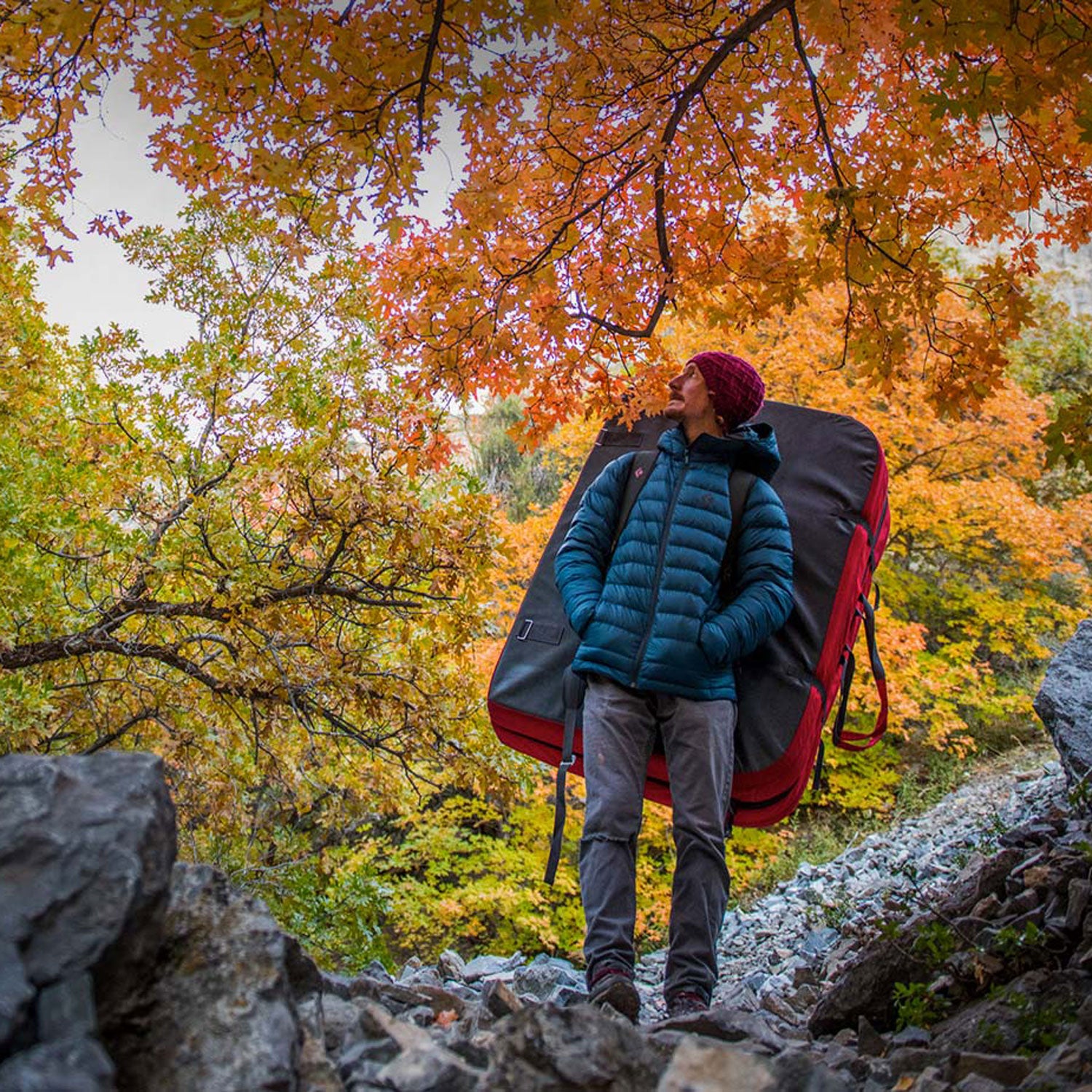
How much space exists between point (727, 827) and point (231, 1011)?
Answer: 2197 millimetres

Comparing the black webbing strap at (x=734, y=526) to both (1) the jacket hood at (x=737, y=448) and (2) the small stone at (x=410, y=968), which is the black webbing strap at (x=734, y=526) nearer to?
(1) the jacket hood at (x=737, y=448)

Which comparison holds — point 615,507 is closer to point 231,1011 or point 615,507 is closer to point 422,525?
point 422,525

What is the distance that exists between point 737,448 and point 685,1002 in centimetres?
187

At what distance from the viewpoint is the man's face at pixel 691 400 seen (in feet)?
10.4

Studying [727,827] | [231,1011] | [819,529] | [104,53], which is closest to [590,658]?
[727,827]

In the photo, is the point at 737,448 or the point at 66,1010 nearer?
the point at 66,1010

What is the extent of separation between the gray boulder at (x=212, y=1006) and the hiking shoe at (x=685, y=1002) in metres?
1.41

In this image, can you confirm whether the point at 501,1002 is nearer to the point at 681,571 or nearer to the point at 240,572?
the point at 681,571

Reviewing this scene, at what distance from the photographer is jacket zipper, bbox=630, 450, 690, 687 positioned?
2727 mm

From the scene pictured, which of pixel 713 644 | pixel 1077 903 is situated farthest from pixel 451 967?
pixel 1077 903

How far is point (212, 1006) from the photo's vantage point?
1222 mm

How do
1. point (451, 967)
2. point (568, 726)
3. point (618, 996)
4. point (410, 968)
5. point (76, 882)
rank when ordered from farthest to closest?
1. point (410, 968)
2. point (451, 967)
3. point (568, 726)
4. point (618, 996)
5. point (76, 882)

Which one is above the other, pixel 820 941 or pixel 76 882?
pixel 76 882

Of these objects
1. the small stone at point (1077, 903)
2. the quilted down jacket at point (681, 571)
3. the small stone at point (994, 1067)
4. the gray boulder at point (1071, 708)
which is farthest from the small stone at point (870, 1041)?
the gray boulder at point (1071, 708)
